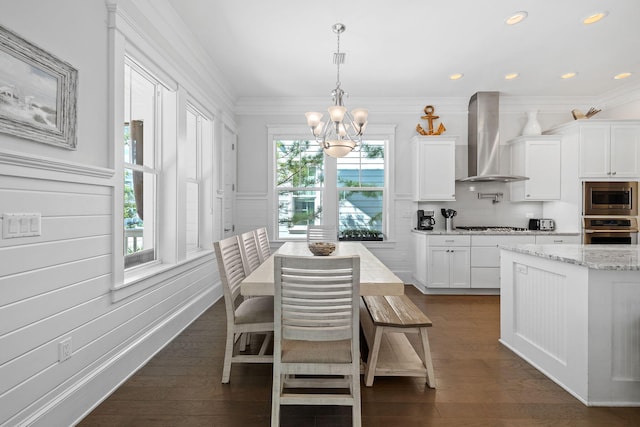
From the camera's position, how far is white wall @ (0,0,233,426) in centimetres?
143

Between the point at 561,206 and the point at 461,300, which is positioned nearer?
the point at 461,300

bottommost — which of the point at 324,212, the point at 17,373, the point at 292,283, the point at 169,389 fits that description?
the point at 169,389

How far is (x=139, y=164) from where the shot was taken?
111 inches

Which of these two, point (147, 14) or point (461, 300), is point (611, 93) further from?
point (147, 14)

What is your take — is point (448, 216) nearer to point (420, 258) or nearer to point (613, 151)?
point (420, 258)

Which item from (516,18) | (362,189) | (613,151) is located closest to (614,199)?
(613,151)

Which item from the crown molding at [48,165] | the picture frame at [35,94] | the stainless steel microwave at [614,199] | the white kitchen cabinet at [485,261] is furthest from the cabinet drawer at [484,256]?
the picture frame at [35,94]

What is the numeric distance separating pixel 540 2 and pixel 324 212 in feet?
11.2

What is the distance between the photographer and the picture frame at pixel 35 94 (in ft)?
4.52

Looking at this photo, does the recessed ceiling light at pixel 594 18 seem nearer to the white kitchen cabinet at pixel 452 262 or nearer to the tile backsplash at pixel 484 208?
the tile backsplash at pixel 484 208

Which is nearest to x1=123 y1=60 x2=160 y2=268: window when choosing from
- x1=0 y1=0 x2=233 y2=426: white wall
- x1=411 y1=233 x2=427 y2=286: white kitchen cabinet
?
x1=0 y1=0 x2=233 y2=426: white wall

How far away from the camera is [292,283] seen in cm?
159

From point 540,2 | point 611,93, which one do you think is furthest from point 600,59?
point 540,2

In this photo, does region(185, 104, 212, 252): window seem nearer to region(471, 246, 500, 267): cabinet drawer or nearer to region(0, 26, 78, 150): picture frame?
region(0, 26, 78, 150): picture frame
